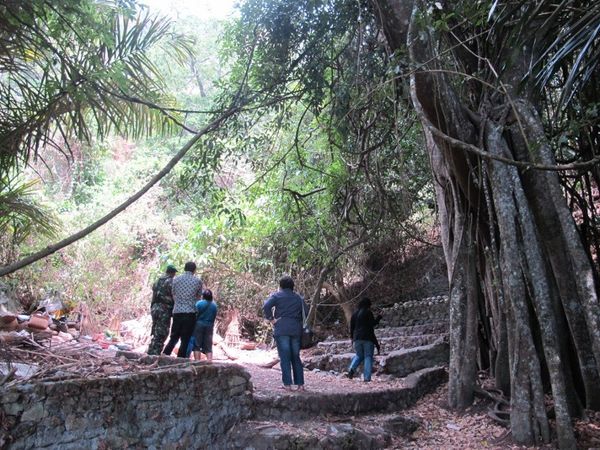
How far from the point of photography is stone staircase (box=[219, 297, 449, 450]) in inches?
245

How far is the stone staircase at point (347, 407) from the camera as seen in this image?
20.4 feet

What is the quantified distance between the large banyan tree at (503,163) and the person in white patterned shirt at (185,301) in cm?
276

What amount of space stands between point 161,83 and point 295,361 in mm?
3647

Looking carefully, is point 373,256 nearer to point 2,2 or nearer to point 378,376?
point 378,376

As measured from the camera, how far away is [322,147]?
437 inches

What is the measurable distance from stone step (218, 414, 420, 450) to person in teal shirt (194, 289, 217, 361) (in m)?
2.16

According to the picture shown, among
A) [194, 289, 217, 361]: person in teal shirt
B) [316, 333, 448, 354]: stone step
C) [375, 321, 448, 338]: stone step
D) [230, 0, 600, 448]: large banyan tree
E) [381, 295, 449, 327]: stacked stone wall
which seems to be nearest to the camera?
[230, 0, 600, 448]: large banyan tree

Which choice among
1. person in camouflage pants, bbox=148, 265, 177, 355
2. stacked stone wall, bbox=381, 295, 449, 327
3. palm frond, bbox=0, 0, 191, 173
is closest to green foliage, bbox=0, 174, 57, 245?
palm frond, bbox=0, 0, 191, 173

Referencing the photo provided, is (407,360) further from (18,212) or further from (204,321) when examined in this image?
(18,212)

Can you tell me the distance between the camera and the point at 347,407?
293 inches

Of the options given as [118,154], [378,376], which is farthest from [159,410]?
[118,154]

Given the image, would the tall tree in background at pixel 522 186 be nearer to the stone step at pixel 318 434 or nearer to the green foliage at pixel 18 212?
the stone step at pixel 318 434

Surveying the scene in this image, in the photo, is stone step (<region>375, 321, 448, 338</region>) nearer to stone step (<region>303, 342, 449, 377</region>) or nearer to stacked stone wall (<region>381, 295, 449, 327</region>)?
stacked stone wall (<region>381, 295, 449, 327</region>)

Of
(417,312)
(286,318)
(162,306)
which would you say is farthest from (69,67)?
(417,312)
